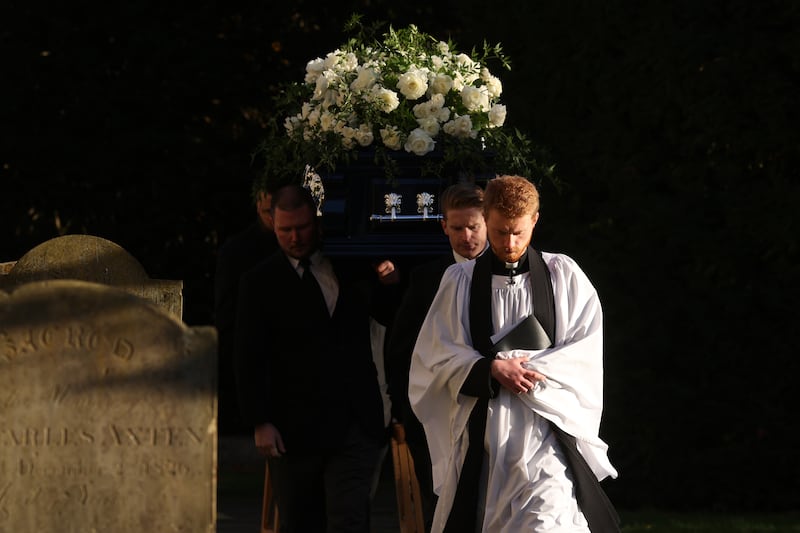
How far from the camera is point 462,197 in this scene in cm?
784

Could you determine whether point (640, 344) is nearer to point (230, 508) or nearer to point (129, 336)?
point (230, 508)

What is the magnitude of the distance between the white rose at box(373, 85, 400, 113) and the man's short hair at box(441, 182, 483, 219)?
2.18 ft

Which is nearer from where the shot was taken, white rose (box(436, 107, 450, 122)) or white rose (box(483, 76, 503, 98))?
white rose (box(436, 107, 450, 122))

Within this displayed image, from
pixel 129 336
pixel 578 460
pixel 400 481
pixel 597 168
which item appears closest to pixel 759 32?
pixel 597 168

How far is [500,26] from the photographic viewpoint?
14.3 meters

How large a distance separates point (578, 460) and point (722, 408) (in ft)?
20.2

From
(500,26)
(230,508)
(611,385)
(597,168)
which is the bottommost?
(230,508)

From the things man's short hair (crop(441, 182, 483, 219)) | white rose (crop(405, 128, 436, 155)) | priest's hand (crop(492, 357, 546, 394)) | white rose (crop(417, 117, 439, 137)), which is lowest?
priest's hand (crop(492, 357, 546, 394))

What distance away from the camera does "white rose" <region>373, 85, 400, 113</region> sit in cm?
842

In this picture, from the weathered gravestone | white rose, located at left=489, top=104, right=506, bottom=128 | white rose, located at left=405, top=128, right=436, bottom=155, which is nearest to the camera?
the weathered gravestone

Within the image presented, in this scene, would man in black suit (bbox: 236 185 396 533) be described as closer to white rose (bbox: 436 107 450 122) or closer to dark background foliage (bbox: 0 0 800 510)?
white rose (bbox: 436 107 450 122)

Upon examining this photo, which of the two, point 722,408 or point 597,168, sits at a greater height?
point 597,168

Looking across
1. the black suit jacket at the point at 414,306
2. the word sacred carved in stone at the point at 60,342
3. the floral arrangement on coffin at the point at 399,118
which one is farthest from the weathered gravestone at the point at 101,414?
the floral arrangement on coffin at the point at 399,118

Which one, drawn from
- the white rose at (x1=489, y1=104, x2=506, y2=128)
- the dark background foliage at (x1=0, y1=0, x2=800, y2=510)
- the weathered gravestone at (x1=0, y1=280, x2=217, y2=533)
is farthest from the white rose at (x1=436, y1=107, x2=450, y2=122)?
the dark background foliage at (x1=0, y1=0, x2=800, y2=510)
